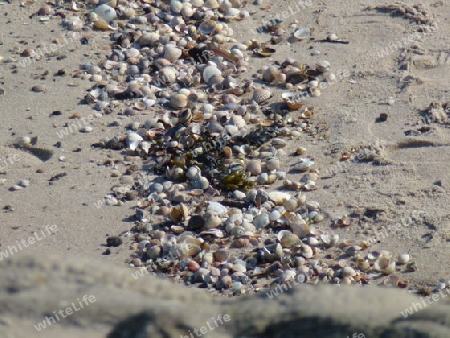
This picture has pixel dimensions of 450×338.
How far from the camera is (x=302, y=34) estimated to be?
6.08 m

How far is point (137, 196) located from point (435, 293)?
1.86 m

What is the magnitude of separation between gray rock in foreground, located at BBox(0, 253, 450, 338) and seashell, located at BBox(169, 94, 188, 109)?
10.3ft

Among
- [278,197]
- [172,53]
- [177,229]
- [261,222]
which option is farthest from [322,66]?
[177,229]

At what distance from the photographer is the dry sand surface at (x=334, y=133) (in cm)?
417

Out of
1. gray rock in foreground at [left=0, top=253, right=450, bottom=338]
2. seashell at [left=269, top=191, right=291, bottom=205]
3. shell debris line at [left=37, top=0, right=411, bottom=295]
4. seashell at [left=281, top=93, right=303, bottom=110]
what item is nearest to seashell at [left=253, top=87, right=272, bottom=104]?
shell debris line at [left=37, top=0, right=411, bottom=295]

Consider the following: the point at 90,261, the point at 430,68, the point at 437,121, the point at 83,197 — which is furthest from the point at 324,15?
the point at 90,261

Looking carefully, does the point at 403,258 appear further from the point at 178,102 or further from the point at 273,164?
the point at 178,102

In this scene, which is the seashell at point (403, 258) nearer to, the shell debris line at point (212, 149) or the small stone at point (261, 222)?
the shell debris line at point (212, 149)

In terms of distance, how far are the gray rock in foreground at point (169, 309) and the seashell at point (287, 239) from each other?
1944mm

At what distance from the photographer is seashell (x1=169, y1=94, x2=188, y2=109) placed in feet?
17.1

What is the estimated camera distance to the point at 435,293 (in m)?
3.67

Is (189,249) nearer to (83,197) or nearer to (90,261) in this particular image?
(83,197)

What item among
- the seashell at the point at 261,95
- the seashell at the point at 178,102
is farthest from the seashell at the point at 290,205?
the seashell at the point at 178,102

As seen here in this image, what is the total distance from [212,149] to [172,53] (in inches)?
47.9
